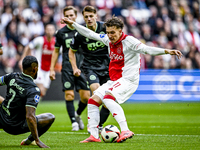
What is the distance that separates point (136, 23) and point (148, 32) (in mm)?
1062

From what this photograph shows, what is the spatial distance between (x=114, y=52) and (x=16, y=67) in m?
11.3

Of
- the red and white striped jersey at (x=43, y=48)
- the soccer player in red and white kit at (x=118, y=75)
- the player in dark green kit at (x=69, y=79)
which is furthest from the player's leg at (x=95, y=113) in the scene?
the red and white striped jersey at (x=43, y=48)

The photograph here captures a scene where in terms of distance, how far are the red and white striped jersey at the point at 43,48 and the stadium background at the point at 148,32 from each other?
13.7 feet

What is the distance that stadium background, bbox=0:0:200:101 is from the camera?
15.1m

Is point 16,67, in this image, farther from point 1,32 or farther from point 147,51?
point 147,51

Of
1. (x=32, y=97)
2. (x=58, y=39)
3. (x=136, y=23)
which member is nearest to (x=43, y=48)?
(x=58, y=39)

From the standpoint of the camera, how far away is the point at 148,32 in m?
18.9

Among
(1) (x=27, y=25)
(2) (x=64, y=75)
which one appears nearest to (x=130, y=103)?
(1) (x=27, y=25)

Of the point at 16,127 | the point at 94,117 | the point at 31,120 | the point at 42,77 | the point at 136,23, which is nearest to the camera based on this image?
the point at 31,120

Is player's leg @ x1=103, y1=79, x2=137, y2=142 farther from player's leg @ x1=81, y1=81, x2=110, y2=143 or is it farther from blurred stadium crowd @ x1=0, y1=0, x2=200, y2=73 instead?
blurred stadium crowd @ x1=0, y1=0, x2=200, y2=73

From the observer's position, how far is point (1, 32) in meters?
18.3

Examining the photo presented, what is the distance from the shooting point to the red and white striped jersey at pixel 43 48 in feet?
38.0

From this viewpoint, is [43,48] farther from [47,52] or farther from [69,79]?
[69,79]

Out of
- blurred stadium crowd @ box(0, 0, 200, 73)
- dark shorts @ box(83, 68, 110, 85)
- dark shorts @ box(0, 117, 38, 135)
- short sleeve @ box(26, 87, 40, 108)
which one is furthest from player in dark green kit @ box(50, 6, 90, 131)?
blurred stadium crowd @ box(0, 0, 200, 73)
